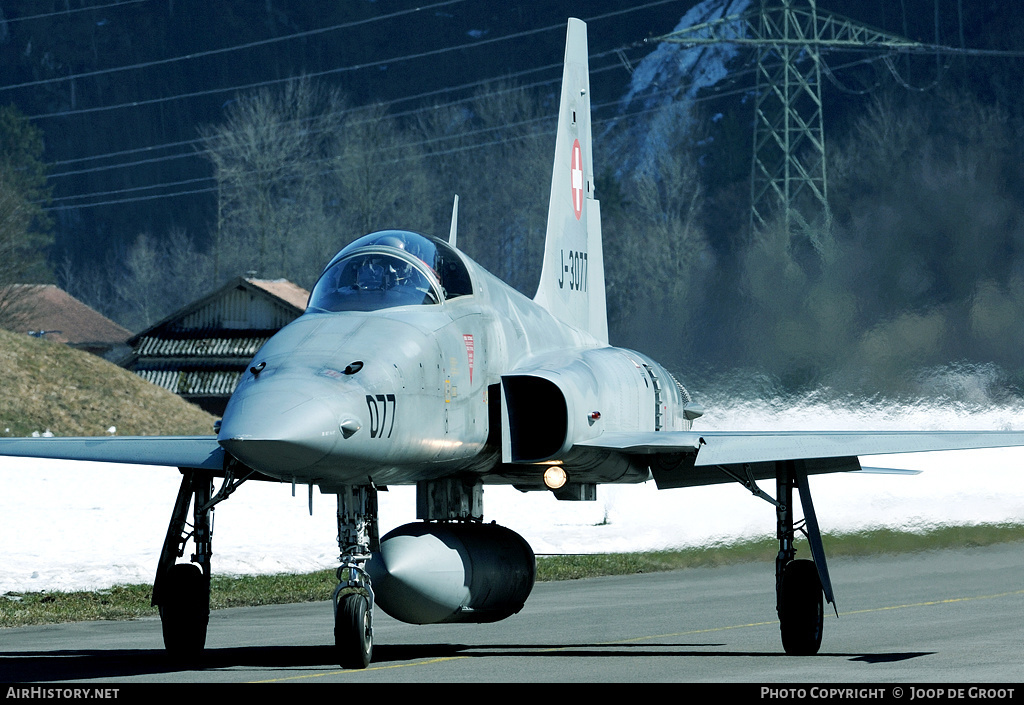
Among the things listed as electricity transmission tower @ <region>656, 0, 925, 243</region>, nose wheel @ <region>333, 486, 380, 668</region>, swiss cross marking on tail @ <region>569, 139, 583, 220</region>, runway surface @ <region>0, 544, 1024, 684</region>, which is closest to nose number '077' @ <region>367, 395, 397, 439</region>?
nose wheel @ <region>333, 486, 380, 668</region>

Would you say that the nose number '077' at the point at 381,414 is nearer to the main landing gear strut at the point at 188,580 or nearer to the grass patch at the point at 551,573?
the main landing gear strut at the point at 188,580

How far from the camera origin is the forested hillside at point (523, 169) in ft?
94.5

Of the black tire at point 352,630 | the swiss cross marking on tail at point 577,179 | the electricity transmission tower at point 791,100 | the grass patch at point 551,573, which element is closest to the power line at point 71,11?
the electricity transmission tower at point 791,100

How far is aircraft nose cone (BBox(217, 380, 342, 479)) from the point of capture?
31.3 ft

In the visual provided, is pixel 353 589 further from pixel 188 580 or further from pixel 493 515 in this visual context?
pixel 493 515

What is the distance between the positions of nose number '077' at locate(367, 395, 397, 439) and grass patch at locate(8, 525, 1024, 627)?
338 inches

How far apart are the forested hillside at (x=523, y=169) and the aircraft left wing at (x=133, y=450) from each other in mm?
16226

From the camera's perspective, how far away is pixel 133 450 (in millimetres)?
13180

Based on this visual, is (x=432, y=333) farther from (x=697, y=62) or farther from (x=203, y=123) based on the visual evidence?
(x=203, y=123)

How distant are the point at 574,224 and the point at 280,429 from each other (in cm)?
982

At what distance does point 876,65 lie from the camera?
9019 cm

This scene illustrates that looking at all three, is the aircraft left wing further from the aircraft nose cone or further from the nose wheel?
the aircraft nose cone

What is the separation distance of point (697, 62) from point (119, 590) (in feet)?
290
